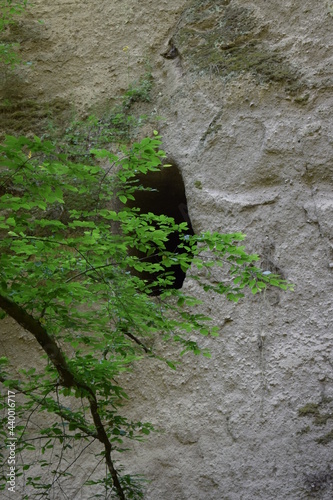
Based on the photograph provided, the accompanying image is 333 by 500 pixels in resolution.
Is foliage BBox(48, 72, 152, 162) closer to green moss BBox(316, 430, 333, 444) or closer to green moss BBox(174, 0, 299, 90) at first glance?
green moss BBox(174, 0, 299, 90)

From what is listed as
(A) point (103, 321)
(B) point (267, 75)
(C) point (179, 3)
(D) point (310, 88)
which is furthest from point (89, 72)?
(A) point (103, 321)

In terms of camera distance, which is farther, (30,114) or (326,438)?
(30,114)

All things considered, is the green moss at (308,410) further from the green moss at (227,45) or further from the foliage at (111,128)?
the foliage at (111,128)

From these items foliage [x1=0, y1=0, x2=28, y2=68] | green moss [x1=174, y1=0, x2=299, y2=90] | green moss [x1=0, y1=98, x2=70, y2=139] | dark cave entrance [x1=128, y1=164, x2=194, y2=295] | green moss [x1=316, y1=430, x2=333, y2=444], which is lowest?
green moss [x1=316, y1=430, x2=333, y2=444]

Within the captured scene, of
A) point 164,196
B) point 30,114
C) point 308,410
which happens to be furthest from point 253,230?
point 30,114

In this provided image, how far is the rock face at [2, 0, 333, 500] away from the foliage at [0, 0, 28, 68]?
84 centimetres

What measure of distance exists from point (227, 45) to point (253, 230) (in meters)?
1.62

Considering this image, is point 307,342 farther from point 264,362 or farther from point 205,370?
point 205,370

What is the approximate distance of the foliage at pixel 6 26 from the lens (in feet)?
17.1

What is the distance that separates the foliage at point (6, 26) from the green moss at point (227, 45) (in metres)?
1.50

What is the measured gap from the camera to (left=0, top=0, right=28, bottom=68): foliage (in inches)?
205

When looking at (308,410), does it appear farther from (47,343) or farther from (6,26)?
(6,26)

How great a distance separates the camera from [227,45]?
15.3 ft

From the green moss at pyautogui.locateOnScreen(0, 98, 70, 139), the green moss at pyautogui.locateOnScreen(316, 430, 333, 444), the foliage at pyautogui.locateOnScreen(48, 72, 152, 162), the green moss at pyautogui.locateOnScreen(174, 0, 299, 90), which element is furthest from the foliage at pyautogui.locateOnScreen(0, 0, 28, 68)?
the green moss at pyautogui.locateOnScreen(316, 430, 333, 444)
